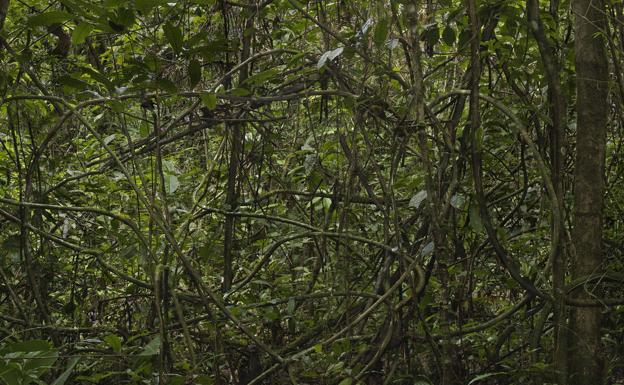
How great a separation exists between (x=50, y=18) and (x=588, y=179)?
1.72 meters

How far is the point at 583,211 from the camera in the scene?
96.7 inches

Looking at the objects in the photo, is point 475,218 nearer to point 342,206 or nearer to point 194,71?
point 342,206

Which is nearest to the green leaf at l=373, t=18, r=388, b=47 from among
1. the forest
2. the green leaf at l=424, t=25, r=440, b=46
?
the forest

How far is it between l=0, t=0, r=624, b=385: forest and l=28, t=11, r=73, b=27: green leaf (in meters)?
0.01

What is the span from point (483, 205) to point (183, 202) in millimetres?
1953

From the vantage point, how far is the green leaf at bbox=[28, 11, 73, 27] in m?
2.00

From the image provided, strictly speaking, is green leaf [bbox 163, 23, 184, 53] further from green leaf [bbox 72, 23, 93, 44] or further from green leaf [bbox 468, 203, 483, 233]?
green leaf [bbox 468, 203, 483, 233]

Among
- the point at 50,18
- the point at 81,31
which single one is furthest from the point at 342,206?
the point at 50,18

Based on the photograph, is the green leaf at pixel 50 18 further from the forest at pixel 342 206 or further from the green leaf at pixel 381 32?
the green leaf at pixel 381 32

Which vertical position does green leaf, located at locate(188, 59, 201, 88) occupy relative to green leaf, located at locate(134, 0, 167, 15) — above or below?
below

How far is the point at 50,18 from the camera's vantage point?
2021 mm

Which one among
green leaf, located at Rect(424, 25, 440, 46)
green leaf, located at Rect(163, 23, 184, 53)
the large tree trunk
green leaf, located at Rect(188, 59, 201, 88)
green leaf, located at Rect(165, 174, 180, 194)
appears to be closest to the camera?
green leaf, located at Rect(163, 23, 184, 53)

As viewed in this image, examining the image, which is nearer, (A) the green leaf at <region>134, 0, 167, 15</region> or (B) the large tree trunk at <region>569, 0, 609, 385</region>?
(A) the green leaf at <region>134, 0, 167, 15</region>

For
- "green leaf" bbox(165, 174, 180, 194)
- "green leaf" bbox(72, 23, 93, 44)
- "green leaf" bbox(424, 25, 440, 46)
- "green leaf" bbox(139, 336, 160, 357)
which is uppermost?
"green leaf" bbox(424, 25, 440, 46)
